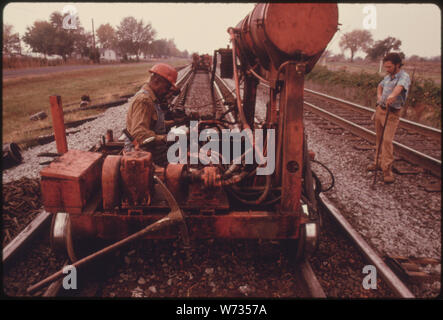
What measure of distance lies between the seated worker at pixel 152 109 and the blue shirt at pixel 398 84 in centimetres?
385

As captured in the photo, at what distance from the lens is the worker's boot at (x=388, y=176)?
5168 millimetres

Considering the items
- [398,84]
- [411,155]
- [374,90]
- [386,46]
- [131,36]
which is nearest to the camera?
[398,84]

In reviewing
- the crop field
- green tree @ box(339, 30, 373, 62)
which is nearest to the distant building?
green tree @ box(339, 30, 373, 62)

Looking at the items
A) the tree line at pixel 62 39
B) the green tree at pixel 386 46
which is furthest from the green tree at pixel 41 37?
the green tree at pixel 386 46

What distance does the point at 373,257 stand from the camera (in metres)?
3.05

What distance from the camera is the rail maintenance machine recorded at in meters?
2.51

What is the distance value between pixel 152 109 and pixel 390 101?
3.99 m

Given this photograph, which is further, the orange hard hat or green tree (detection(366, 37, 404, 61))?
green tree (detection(366, 37, 404, 61))

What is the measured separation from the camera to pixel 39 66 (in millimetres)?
31797

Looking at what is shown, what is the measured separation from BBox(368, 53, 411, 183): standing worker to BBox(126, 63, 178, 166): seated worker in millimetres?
3634

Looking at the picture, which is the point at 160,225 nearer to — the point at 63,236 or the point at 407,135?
the point at 63,236

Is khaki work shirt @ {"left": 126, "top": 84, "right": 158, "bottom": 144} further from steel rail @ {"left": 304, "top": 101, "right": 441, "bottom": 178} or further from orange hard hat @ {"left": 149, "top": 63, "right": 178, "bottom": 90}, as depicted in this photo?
steel rail @ {"left": 304, "top": 101, "right": 441, "bottom": 178}

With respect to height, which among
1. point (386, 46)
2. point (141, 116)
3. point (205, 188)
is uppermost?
point (386, 46)

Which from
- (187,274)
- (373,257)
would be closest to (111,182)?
(187,274)
